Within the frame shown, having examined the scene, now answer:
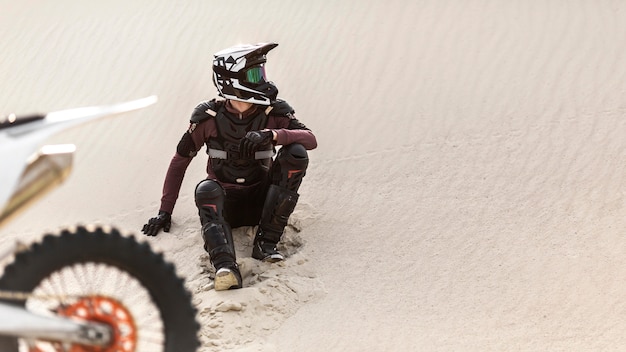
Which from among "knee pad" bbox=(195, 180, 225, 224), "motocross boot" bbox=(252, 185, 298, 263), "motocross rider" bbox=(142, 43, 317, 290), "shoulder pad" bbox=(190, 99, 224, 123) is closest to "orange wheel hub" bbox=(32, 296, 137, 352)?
"motocross rider" bbox=(142, 43, 317, 290)

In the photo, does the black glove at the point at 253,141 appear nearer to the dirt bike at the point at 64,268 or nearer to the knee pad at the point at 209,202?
the knee pad at the point at 209,202

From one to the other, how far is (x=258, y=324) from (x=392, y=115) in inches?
153

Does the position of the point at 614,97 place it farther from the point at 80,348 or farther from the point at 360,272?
the point at 80,348

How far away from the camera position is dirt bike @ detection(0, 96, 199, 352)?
305 cm

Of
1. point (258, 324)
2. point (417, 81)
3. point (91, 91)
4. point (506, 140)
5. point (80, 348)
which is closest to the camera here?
point (80, 348)

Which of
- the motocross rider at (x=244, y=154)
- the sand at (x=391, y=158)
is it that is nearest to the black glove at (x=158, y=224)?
the sand at (x=391, y=158)

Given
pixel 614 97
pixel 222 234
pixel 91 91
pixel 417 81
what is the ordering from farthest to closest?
pixel 91 91 → pixel 417 81 → pixel 614 97 → pixel 222 234

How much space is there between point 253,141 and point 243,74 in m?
0.44

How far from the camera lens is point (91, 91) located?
10039mm

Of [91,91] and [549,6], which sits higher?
[549,6]

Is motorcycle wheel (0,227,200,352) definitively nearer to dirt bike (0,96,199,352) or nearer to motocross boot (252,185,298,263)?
dirt bike (0,96,199,352)

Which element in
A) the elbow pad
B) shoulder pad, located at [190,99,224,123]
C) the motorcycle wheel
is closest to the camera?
the motorcycle wheel

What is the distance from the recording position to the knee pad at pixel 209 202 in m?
5.70

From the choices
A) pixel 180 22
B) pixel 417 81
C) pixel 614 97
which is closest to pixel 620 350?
pixel 614 97
